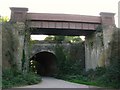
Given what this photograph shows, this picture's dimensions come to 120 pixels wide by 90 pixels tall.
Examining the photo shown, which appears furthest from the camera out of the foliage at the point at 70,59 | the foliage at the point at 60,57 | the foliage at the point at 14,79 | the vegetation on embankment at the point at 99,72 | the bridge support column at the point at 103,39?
the foliage at the point at 60,57

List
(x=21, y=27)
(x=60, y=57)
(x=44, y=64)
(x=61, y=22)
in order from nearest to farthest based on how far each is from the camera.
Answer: (x=21, y=27)
(x=61, y=22)
(x=60, y=57)
(x=44, y=64)

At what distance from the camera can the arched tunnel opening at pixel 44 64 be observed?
39719mm

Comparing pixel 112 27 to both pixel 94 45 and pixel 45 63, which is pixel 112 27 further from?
pixel 45 63

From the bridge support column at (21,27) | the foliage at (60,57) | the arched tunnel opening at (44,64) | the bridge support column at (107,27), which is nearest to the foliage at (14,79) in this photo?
the bridge support column at (21,27)

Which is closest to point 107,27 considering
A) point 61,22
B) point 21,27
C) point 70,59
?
point 61,22

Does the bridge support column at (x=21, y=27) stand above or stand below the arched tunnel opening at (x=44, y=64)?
above

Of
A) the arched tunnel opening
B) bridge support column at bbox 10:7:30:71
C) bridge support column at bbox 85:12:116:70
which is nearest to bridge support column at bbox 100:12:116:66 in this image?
bridge support column at bbox 85:12:116:70

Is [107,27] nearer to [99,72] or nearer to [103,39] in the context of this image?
[103,39]

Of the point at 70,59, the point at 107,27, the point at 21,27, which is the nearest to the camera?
the point at 21,27

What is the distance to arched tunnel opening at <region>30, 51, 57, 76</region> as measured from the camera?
39719mm

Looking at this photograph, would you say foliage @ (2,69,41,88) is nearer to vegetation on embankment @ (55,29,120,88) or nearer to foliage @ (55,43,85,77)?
vegetation on embankment @ (55,29,120,88)

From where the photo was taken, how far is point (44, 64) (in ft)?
155

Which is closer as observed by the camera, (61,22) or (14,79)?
(14,79)

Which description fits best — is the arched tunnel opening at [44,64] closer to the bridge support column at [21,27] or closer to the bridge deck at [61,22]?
the bridge deck at [61,22]
